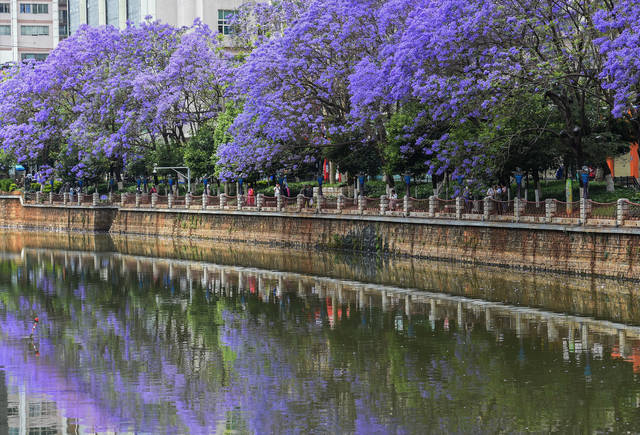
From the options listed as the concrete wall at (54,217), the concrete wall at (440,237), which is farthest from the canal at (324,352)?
the concrete wall at (54,217)

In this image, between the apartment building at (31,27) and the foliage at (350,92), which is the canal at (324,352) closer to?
the foliage at (350,92)

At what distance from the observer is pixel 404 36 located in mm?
38125

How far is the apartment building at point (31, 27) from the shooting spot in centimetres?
10800

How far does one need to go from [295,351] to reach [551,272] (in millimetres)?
13608

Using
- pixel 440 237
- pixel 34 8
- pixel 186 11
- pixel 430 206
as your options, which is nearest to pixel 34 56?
pixel 34 8

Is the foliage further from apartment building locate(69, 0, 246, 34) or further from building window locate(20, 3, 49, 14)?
building window locate(20, 3, 49, 14)

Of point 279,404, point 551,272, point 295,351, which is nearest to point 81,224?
point 551,272

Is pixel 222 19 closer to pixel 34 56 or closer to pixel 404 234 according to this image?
pixel 34 56

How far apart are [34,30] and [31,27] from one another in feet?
1.35

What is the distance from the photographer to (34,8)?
10888 centimetres

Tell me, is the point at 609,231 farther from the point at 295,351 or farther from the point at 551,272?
the point at 295,351

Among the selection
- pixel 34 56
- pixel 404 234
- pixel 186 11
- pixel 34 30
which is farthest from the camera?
pixel 34 30

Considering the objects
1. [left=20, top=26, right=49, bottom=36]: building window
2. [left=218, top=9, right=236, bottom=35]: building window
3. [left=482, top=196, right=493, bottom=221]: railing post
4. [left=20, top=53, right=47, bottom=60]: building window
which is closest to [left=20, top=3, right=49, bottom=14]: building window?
[left=20, top=26, right=49, bottom=36]: building window

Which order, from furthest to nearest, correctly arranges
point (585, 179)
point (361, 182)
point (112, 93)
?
point (112, 93) < point (361, 182) < point (585, 179)
